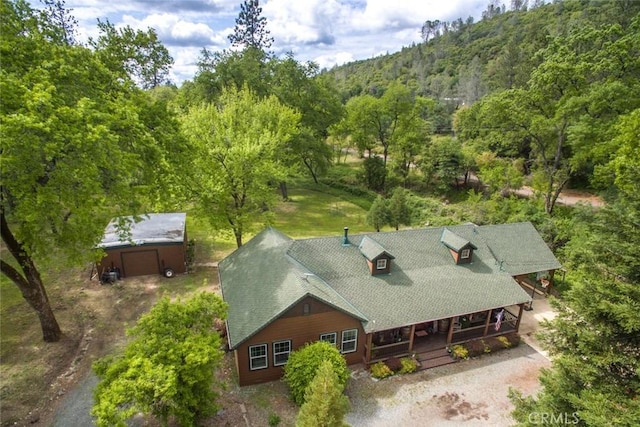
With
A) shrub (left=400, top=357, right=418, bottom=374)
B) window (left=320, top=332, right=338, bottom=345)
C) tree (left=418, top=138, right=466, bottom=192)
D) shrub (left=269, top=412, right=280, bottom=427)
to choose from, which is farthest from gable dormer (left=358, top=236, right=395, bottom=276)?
tree (left=418, top=138, right=466, bottom=192)

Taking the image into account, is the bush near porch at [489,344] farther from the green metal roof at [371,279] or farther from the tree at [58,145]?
the tree at [58,145]

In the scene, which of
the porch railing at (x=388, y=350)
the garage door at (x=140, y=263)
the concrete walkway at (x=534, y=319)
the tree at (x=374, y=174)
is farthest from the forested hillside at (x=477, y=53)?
the garage door at (x=140, y=263)

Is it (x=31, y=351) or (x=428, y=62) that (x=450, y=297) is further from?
(x=428, y=62)

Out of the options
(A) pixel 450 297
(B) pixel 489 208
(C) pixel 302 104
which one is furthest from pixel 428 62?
(A) pixel 450 297

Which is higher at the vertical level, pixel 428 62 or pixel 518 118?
pixel 428 62

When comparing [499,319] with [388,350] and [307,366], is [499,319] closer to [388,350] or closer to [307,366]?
[388,350]

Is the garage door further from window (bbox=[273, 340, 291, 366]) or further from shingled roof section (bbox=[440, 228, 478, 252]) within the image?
shingled roof section (bbox=[440, 228, 478, 252])
